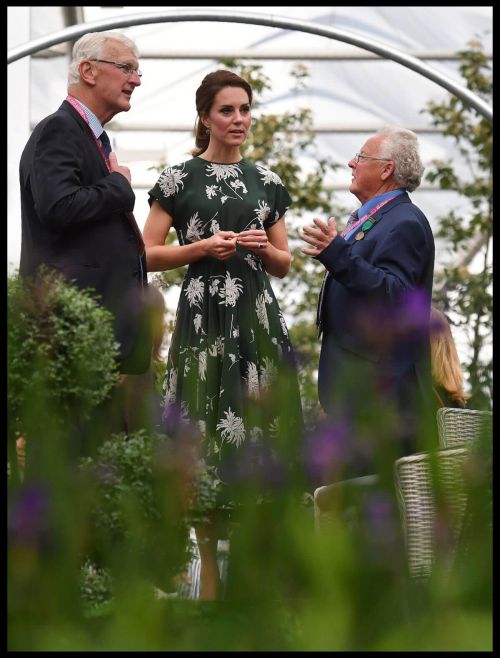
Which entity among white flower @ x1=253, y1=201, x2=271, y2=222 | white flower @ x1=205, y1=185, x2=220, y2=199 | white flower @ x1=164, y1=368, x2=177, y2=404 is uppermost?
white flower @ x1=205, y1=185, x2=220, y2=199

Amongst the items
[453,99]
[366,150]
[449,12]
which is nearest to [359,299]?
[366,150]

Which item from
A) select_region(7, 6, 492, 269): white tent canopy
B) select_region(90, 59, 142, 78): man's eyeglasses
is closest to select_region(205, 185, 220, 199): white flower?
select_region(90, 59, 142, 78): man's eyeglasses

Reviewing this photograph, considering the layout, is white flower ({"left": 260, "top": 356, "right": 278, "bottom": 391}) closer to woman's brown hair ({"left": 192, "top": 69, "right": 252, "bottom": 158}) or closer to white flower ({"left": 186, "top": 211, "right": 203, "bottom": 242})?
white flower ({"left": 186, "top": 211, "right": 203, "bottom": 242})

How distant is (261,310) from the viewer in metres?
4.34

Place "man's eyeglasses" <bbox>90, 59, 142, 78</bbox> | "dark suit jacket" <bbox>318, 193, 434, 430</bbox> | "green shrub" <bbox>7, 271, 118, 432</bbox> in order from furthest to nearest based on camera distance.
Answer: "dark suit jacket" <bbox>318, 193, 434, 430</bbox> → "man's eyeglasses" <bbox>90, 59, 142, 78</bbox> → "green shrub" <bbox>7, 271, 118, 432</bbox>

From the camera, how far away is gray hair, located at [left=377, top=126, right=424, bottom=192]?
468 cm

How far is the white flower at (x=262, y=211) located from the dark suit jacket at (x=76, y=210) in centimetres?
72

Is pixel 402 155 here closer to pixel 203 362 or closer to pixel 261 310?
pixel 261 310

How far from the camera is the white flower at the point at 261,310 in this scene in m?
4.34

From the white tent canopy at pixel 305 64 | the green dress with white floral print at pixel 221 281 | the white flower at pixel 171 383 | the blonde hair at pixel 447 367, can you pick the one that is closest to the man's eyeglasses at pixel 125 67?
the green dress with white floral print at pixel 221 281

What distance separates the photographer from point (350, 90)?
1551 centimetres

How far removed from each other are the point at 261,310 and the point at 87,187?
3.13 feet

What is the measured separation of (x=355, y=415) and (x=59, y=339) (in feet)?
1.78

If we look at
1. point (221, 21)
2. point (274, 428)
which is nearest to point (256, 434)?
point (274, 428)
